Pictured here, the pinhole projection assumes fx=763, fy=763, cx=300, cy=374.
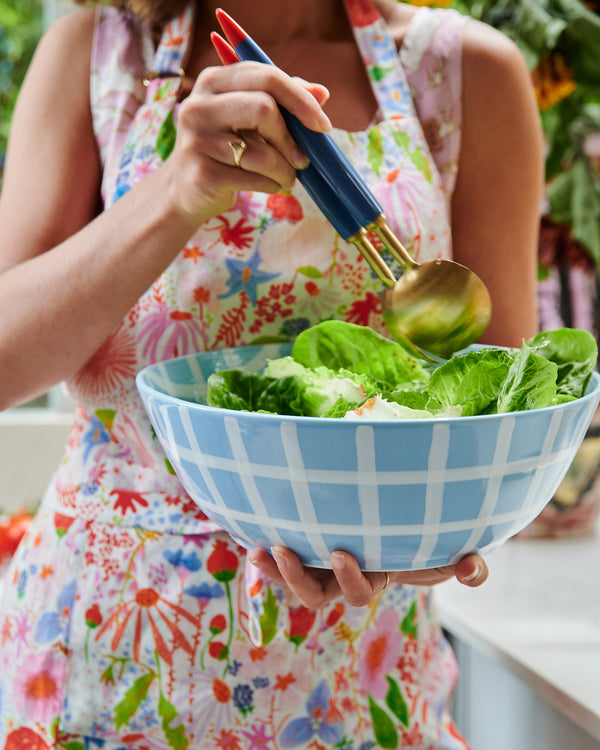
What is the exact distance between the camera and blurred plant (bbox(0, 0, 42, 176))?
Answer: 1.60 metres

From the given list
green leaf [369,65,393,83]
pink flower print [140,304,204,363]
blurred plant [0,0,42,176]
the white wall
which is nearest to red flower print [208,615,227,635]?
pink flower print [140,304,204,363]

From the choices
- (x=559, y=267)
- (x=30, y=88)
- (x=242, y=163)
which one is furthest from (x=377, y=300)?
(x=559, y=267)

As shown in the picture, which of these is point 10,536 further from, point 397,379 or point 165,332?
point 397,379

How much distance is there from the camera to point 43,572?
657 millimetres

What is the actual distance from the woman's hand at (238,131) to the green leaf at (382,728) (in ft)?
1.48

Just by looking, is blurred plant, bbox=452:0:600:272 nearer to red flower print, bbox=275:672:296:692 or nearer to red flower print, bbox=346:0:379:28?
red flower print, bbox=346:0:379:28

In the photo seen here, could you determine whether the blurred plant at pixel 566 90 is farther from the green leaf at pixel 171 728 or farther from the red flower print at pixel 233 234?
the green leaf at pixel 171 728

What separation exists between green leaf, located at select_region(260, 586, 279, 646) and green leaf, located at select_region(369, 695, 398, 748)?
13 centimetres

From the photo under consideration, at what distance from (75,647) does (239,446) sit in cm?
34

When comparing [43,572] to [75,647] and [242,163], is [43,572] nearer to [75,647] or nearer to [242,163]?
[75,647]

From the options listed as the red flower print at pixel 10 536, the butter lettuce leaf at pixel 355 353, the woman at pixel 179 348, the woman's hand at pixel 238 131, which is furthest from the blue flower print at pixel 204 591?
the red flower print at pixel 10 536

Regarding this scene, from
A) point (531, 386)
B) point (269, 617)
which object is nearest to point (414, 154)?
point (531, 386)

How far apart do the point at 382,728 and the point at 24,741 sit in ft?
1.00

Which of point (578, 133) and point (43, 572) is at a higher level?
point (578, 133)
